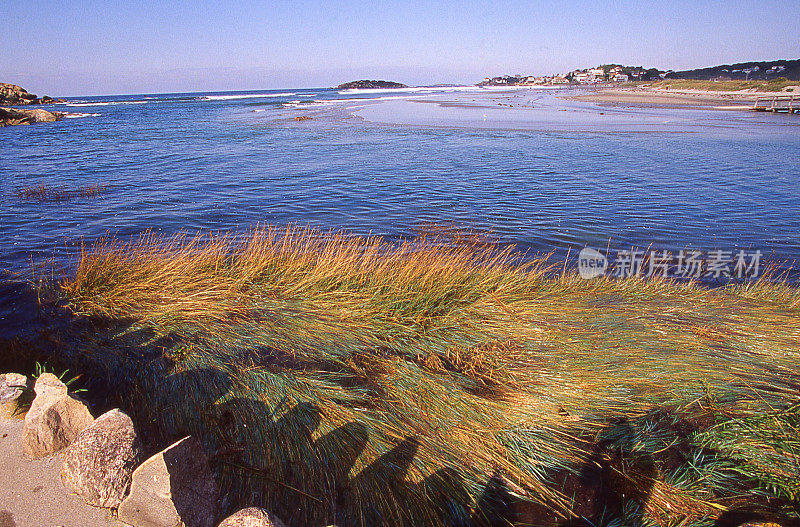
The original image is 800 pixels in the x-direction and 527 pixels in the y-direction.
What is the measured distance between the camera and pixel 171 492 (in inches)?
99.3

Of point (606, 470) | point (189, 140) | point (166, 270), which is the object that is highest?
point (189, 140)

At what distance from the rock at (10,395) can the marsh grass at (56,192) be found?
12487 mm

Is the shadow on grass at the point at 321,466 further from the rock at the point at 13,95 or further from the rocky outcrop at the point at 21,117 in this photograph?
the rock at the point at 13,95

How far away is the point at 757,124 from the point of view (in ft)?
101

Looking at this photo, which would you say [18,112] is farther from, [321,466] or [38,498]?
[321,466]

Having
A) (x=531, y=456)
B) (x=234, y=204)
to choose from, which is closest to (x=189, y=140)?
(x=234, y=204)

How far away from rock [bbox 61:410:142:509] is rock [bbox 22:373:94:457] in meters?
0.32

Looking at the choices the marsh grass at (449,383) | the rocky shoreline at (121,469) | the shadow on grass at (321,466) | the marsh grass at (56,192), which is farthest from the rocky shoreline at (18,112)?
the rocky shoreline at (121,469)

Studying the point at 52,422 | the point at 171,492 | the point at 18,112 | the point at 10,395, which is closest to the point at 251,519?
the point at 171,492

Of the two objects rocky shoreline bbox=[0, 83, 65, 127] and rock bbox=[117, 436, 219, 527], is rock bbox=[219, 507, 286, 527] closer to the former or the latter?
rock bbox=[117, 436, 219, 527]

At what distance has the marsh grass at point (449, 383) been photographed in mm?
2998

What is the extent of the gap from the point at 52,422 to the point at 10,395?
773 mm

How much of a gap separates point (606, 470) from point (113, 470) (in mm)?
3501

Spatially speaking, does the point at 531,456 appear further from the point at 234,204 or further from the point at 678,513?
the point at 234,204
